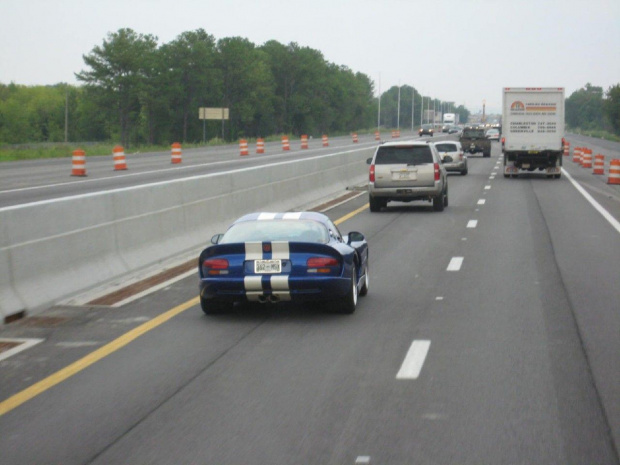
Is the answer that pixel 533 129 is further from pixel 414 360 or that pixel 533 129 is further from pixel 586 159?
pixel 414 360

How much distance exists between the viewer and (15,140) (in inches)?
6678

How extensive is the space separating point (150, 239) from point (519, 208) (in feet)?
48.6

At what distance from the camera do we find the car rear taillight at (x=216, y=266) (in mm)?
11109

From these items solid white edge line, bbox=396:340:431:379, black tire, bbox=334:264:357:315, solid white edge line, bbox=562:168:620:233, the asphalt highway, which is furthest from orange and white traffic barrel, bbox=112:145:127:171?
solid white edge line, bbox=396:340:431:379

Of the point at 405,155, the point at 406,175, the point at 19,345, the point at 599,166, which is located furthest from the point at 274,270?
the point at 599,166

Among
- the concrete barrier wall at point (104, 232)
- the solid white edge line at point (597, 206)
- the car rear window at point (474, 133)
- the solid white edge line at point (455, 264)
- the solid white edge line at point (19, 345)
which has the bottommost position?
the solid white edge line at point (597, 206)

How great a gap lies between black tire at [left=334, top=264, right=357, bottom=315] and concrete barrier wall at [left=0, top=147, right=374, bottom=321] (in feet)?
11.0

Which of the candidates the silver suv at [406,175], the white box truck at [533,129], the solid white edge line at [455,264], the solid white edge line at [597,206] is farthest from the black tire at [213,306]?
the white box truck at [533,129]

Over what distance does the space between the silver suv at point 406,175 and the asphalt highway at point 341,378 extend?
1138cm

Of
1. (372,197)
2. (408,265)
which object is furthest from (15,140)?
(408,265)

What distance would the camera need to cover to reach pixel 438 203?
89.7 feet

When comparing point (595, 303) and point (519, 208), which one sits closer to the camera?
point (595, 303)

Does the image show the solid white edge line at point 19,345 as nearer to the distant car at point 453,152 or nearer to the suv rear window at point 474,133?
the distant car at point 453,152

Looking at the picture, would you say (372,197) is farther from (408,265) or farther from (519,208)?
(408,265)
